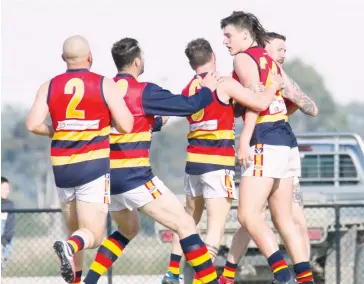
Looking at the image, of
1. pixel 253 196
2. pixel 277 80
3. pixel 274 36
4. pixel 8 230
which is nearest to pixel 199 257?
pixel 253 196

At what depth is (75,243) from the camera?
8844 mm

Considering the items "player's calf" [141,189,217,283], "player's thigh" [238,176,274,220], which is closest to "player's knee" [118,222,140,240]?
"player's calf" [141,189,217,283]

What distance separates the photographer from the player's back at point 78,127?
883 cm

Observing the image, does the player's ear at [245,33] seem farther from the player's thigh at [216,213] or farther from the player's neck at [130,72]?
the player's thigh at [216,213]

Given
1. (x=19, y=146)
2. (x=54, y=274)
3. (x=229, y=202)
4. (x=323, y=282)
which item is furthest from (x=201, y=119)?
(x=19, y=146)

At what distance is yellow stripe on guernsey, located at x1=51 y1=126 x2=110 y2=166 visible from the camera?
29.2ft

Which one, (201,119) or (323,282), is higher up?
(201,119)

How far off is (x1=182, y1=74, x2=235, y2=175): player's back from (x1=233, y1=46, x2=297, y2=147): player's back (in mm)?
562

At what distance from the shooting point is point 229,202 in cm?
1016

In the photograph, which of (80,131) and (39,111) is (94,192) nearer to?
(80,131)

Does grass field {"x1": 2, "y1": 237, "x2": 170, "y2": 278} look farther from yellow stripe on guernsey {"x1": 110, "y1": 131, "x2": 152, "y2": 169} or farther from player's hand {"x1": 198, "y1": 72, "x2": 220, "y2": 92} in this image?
player's hand {"x1": 198, "y1": 72, "x2": 220, "y2": 92}

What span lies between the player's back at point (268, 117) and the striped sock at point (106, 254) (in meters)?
1.36

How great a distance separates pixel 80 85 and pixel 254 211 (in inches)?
67.5

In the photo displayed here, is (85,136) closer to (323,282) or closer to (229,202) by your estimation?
(229,202)
